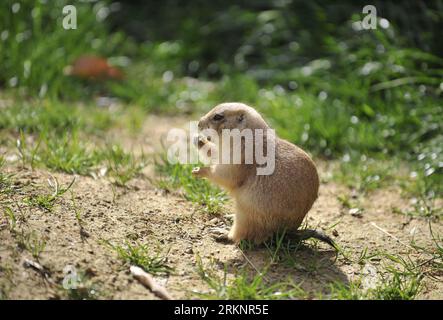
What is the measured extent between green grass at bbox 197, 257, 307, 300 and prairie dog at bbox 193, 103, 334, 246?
39 centimetres

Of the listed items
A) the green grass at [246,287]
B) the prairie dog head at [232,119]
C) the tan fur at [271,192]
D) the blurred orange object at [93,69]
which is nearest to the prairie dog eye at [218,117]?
the prairie dog head at [232,119]

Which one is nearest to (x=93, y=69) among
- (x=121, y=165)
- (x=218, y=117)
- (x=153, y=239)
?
(x=121, y=165)

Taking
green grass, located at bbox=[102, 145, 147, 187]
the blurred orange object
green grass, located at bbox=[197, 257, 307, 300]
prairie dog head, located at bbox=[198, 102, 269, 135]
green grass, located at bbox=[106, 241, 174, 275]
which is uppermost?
prairie dog head, located at bbox=[198, 102, 269, 135]

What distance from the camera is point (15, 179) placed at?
4090 mm

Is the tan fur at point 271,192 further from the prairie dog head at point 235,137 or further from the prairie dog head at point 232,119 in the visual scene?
the prairie dog head at point 232,119

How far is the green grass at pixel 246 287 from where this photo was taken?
327cm

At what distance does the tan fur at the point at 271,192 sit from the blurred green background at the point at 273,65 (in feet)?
5.61

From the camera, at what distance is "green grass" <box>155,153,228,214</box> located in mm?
4425

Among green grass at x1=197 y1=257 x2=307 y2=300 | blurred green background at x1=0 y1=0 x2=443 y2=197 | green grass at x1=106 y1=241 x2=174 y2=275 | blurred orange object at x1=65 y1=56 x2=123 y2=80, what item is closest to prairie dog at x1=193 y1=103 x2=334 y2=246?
green grass at x1=197 y1=257 x2=307 y2=300

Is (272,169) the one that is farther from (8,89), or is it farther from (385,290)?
(8,89)

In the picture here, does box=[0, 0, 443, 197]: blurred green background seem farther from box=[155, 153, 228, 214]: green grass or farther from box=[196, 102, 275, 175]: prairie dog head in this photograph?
box=[196, 102, 275, 175]: prairie dog head

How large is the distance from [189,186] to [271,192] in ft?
3.31

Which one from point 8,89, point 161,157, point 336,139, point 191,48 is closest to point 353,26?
point 336,139
